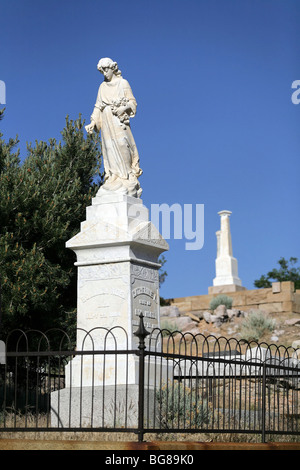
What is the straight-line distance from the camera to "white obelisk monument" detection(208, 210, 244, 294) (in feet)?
126

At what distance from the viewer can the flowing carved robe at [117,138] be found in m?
12.4

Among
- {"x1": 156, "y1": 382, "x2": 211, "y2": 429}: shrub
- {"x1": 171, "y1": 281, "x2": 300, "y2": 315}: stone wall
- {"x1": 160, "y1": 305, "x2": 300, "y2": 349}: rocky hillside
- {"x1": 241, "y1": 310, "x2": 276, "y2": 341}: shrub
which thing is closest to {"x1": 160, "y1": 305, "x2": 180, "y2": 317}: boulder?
{"x1": 160, "y1": 305, "x2": 300, "y2": 349}: rocky hillside

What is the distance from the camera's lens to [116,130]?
491 inches

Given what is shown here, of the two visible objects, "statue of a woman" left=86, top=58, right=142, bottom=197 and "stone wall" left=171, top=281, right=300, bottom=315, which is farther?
Result: "stone wall" left=171, top=281, right=300, bottom=315

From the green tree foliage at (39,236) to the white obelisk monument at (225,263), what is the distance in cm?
2115

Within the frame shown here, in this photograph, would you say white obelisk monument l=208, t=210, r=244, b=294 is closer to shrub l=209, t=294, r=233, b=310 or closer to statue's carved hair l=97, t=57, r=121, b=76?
shrub l=209, t=294, r=233, b=310

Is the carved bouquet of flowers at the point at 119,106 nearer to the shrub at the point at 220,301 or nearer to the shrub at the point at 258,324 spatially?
the shrub at the point at 258,324

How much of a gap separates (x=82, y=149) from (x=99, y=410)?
8068 mm

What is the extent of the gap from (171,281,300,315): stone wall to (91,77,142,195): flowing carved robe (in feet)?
62.8

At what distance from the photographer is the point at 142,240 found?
38.5 ft

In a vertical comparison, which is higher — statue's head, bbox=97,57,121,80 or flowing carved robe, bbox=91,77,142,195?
statue's head, bbox=97,57,121,80
